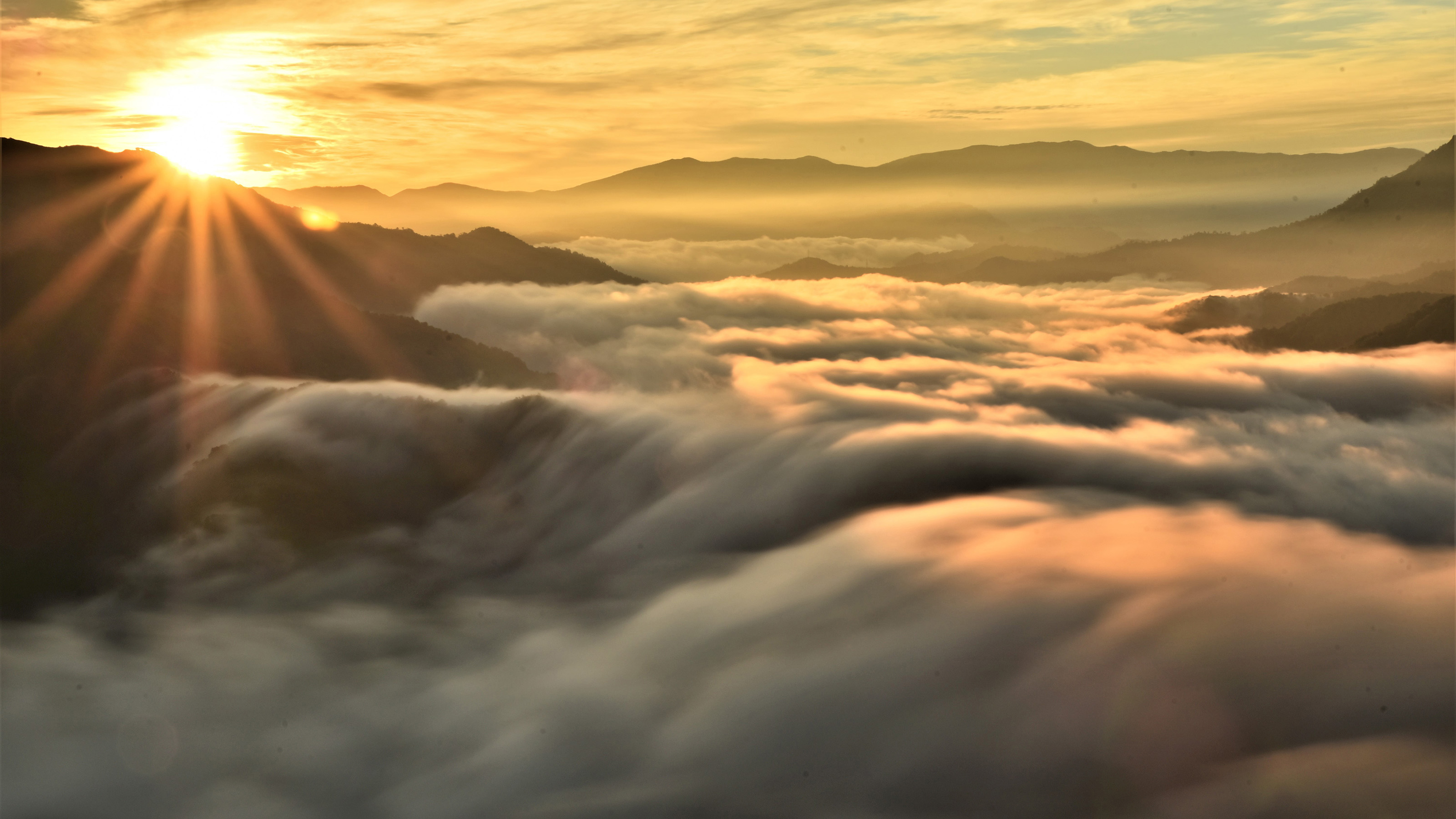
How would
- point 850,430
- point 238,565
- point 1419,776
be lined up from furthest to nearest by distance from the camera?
point 850,430, point 238,565, point 1419,776

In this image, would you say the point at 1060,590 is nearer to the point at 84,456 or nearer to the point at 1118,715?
the point at 1118,715

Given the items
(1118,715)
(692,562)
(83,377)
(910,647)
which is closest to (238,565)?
(83,377)

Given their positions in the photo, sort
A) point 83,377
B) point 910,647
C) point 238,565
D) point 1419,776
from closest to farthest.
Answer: point 1419,776 < point 910,647 < point 238,565 < point 83,377

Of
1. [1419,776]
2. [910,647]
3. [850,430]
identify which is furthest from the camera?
[850,430]

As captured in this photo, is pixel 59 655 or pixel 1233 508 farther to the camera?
pixel 1233 508

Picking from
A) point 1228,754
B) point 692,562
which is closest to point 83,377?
point 692,562

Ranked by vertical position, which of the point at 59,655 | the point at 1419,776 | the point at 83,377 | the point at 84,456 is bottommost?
the point at 59,655

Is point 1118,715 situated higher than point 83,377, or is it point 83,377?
point 83,377

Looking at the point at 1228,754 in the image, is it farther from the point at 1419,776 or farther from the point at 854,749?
the point at 854,749

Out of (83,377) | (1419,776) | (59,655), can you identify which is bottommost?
(59,655)
